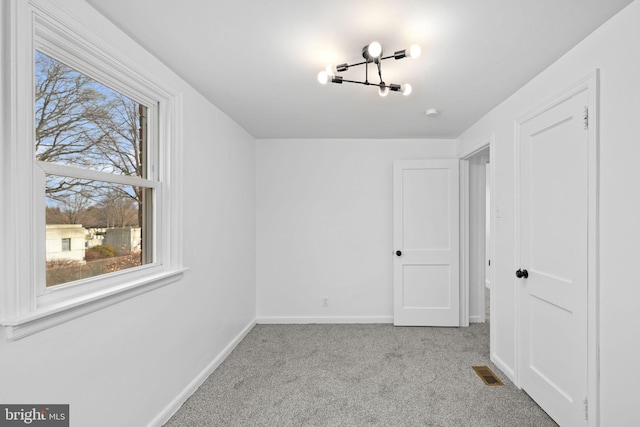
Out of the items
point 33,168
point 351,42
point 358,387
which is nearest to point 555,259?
point 358,387

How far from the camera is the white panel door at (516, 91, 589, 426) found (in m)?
1.87

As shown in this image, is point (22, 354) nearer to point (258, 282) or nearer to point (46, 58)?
point (46, 58)

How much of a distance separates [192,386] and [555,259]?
275 cm

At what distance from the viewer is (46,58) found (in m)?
1.46

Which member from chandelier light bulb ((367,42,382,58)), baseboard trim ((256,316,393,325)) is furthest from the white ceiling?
baseboard trim ((256,316,393,325))

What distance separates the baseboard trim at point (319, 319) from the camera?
4199 mm

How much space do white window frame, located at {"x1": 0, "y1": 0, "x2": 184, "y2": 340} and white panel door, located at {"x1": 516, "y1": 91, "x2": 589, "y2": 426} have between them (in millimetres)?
2551

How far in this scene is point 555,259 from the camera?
2113 mm

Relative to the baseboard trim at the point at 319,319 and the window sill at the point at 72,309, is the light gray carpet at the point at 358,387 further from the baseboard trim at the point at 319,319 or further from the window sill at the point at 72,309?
the window sill at the point at 72,309

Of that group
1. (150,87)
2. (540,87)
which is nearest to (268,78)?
(150,87)

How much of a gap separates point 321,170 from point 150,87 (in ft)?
8.13

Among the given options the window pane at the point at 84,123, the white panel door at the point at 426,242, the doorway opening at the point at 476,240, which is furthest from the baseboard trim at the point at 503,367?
the window pane at the point at 84,123

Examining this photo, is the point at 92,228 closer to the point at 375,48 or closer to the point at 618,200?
the point at 375,48

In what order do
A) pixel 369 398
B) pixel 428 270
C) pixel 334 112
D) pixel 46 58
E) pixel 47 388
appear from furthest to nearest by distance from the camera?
pixel 428 270 < pixel 334 112 < pixel 369 398 < pixel 46 58 < pixel 47 388
